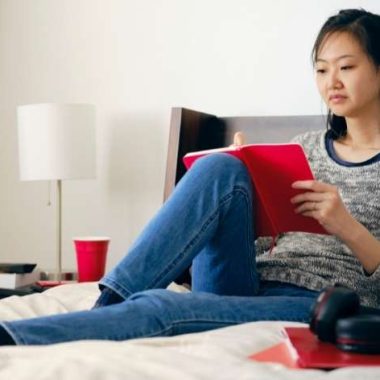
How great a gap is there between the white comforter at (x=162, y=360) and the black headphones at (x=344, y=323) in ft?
0.21

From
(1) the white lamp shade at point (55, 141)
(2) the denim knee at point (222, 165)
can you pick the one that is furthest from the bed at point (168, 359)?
(1) the white lamp shade at point (55, 141)

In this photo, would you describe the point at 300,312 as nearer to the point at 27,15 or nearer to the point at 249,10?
the point at 249,10

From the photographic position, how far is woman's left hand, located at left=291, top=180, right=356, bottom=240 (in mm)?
1202

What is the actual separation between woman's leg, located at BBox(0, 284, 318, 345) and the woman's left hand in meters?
0.16

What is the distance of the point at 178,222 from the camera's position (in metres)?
1.15

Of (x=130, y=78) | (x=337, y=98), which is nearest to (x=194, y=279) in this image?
(x=337, y=98)

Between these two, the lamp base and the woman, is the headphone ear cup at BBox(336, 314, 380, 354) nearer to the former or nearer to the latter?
the woman

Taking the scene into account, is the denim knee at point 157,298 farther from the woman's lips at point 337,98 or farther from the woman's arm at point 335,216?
the woman's lips at point 337,98

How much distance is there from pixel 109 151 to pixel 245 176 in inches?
44.3

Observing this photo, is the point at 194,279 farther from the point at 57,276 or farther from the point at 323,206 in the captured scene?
A: the point at 57,276

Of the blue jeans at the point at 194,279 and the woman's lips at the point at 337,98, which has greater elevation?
the woman's lips at the point at 337,98

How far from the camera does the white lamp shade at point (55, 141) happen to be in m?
1.99

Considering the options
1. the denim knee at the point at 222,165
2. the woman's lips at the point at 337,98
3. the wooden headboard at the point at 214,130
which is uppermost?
the woman's lips at the point at 337,98

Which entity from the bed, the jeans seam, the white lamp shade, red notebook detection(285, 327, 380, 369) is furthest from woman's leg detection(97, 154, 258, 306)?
the white lamp shade
